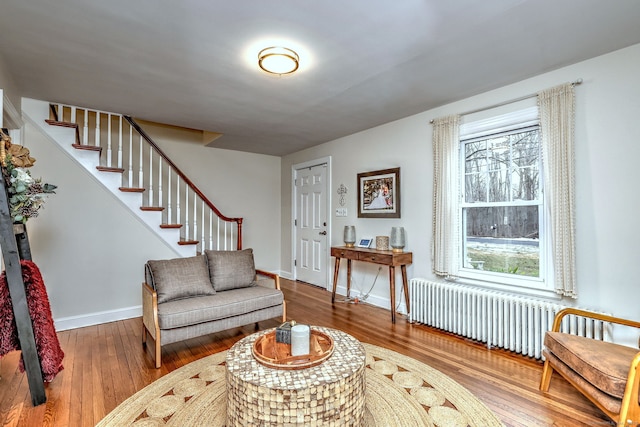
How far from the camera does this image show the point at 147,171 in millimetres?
4445

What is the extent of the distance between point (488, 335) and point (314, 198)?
3207mm

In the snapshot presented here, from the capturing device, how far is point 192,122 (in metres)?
3.89

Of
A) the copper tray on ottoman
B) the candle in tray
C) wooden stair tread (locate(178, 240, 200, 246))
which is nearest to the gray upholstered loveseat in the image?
wooden stair tread (locate(178, 240, 200, 246))

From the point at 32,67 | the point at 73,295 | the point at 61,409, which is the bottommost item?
the point at 61,409

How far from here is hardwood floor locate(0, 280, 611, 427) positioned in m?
1.83

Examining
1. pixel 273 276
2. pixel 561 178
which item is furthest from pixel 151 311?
pixel 561 178

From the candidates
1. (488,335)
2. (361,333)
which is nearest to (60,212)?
(361,333)

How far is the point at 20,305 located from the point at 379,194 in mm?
3508

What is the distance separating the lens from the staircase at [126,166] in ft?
10.7

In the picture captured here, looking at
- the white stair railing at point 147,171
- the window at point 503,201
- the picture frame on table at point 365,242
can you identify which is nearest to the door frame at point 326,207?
the picture frame on table at point 365,242

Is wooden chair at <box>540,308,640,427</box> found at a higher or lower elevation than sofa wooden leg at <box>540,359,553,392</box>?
higher

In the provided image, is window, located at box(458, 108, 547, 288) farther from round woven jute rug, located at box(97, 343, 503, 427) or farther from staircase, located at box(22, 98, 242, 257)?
staircase, located at box(22, 98, 242, 257)

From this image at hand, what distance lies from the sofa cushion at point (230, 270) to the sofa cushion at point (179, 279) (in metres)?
0.10

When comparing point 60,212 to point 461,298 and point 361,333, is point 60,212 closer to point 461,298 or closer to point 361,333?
point 361,333
